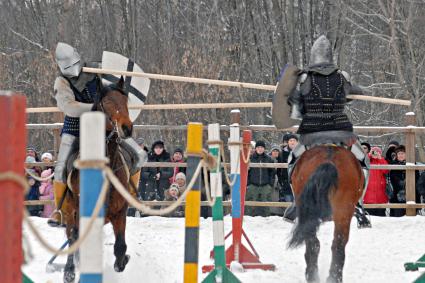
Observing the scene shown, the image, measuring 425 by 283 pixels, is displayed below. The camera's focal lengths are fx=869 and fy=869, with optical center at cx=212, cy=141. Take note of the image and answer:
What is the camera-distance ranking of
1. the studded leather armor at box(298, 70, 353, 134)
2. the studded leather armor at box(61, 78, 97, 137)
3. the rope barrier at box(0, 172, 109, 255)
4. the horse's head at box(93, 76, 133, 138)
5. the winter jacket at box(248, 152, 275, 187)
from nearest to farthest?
the rope barrier at box(0, 172, 109, 255) → the horse's head at box(93, 76, 133, 138) → the studded leather armor at box(298, 70, 353, 134) → the studded leather armor at box(61, 78, 97, 137) → the winter jacket at box(248, 152, 275, 187)

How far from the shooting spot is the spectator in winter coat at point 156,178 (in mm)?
12867

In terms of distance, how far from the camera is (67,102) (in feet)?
25.8

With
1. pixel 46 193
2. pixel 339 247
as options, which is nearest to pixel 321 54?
pixel 339 247

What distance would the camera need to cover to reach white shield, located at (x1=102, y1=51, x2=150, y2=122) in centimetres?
877

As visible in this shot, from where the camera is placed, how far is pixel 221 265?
668cm

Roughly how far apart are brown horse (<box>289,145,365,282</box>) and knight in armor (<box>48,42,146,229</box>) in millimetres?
1694

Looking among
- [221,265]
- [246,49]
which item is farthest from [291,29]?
[221,265]

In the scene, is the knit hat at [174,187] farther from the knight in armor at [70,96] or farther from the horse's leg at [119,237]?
the horse's leg at [119,237]

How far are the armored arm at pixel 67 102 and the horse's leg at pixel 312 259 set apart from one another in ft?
7.62

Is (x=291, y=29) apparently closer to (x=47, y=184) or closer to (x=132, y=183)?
(x=47, y=184)

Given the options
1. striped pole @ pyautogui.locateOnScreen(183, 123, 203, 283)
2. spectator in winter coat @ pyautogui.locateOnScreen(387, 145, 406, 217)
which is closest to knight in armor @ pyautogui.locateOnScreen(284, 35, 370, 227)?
striped pole @ pyautogui.locateOnScreen(183, 123, 203, 283)

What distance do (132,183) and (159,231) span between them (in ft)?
10.9

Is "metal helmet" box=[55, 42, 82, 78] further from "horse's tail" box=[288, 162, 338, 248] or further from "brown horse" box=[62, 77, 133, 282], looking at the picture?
"horse's tail" box=[288, 162, 338, 248]

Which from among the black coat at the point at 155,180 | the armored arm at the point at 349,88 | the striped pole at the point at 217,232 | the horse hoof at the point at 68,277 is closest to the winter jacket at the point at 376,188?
the black coat at the point at 155,180
